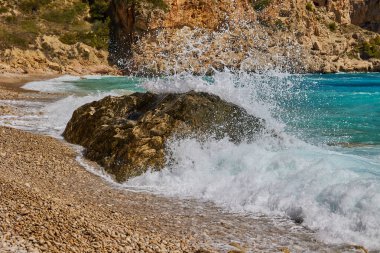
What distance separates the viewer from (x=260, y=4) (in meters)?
76.8

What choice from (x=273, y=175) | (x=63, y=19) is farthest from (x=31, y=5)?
(x=273, y=175)

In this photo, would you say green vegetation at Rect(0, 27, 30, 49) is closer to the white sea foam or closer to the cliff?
the cliff

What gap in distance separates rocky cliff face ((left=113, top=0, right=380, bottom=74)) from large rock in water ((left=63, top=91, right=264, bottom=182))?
28863mm

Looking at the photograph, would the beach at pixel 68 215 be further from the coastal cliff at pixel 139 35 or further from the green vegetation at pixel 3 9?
the green vegetation at pixel 3 9

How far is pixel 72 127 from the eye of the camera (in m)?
12.9

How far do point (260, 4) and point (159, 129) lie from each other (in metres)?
71.3

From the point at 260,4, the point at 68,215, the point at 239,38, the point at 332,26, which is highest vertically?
the point at 260,4

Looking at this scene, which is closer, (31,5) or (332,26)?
(31,5)

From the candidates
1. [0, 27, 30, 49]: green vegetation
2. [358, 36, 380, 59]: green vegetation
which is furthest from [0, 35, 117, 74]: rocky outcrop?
[358, 36, 380, 59]: green vegetation

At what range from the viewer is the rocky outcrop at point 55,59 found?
47219 millimetres

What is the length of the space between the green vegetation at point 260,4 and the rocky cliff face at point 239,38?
178 mm

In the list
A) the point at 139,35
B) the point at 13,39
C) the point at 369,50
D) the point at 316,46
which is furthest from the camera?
the point at 369,50

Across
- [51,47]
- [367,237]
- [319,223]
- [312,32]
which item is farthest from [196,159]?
[312,32]

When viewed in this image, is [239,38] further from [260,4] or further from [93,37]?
[93,37]
